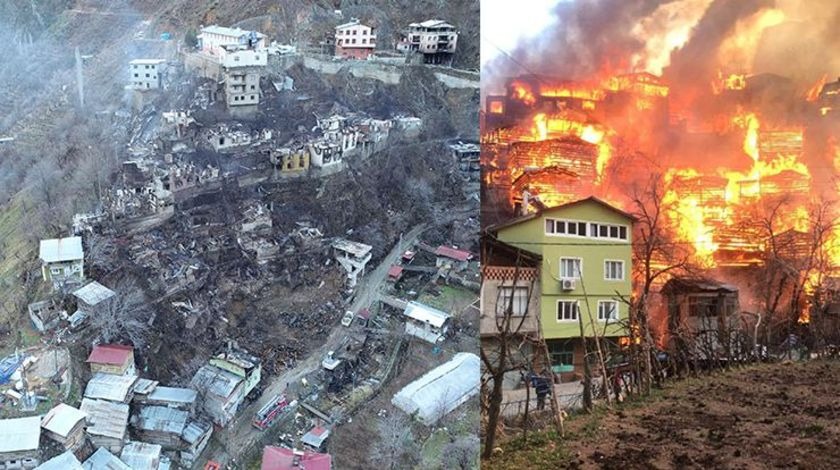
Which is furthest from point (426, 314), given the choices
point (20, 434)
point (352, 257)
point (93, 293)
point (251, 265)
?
point (20, 434)

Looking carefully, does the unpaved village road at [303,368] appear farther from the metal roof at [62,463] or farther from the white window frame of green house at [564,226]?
the metal roof at [62,463]

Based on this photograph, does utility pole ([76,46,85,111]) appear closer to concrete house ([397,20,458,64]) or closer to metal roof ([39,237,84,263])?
metal roof ([39,237,84,263])

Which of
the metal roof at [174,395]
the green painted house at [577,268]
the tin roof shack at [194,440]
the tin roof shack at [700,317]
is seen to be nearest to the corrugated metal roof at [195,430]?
the tin roof shack at [194,440]

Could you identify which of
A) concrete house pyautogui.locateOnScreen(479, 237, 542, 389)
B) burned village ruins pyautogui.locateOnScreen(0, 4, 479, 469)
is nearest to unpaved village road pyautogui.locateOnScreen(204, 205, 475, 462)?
burned village ruins pyautogui.locateOnScreen(0, 4, 479, 469)

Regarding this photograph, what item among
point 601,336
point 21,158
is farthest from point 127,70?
point 601,336

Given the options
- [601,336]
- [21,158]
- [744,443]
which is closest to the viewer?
[744,443]

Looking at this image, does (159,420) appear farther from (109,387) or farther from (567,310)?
(567,310)

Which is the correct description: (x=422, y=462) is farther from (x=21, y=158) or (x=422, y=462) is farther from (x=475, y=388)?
(x=21, y=158)
